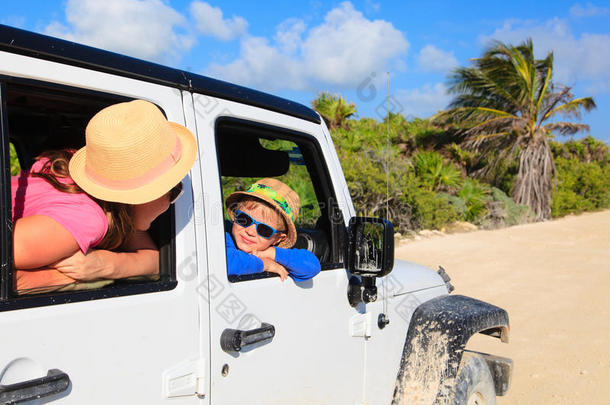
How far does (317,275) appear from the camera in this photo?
2225mm

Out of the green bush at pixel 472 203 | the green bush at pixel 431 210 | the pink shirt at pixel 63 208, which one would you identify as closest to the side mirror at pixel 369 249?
the pink shirt at pixel 63 208

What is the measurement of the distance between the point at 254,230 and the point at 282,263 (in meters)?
0.24

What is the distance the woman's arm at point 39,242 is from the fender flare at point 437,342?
1.83 meters

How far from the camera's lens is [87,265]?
60.2 inches

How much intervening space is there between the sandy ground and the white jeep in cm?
235

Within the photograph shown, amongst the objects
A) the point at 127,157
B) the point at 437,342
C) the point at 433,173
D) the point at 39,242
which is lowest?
the point at 437,342

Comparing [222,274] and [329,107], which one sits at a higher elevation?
[329,107]

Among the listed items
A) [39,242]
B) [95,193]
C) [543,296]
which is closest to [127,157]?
[95,193]

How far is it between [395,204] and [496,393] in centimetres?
1270

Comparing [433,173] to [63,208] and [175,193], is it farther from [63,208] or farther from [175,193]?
[63,208]

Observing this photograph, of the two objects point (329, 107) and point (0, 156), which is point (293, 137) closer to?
point (0, 156)

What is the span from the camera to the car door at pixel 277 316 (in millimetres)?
1784

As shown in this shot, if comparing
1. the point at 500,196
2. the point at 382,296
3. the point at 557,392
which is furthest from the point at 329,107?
the point at 382,296

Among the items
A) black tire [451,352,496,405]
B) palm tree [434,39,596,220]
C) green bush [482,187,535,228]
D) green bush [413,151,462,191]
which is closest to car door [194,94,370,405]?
black tire [451,352,496,405]
